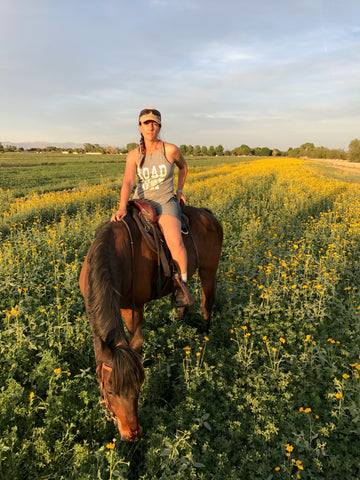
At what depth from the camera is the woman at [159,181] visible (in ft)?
10.5

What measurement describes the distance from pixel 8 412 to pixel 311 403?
3.32 metres

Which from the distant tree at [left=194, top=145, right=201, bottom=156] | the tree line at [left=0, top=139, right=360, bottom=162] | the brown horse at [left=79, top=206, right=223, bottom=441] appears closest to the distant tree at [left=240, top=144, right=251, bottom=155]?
the tree line at [left=0, top=139, right=360, bottom=162]

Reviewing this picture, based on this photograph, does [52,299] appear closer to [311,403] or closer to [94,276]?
[94,276]

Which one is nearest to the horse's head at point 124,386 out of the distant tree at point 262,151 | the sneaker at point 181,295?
the sneaker at point 181,295

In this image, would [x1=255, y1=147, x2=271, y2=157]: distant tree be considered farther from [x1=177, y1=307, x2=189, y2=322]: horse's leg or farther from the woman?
the woman

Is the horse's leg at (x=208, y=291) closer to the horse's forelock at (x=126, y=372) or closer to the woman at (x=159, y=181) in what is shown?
the woman at (x=159, y=181)

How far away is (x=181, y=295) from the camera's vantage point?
343 cm

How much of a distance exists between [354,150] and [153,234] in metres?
83.0

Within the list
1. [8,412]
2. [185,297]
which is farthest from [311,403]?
[8,412]

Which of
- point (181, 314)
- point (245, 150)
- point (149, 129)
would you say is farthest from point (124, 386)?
point (245, 150)

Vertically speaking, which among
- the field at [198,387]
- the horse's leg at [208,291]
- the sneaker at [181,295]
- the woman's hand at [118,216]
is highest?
the woman's hand at [118,216]

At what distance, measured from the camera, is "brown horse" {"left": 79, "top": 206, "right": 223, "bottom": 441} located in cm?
189

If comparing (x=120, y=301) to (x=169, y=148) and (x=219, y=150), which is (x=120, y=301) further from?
(x=219, y=150)

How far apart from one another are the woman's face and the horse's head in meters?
2.38
